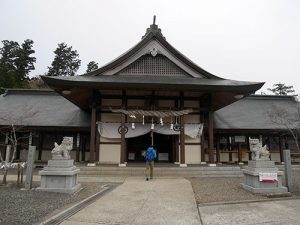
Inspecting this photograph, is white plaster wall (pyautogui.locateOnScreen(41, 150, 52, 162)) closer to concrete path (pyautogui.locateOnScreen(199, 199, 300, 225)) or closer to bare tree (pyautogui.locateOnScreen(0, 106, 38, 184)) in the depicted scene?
bare tree (pyautogui.locateOnScreen(0, 106, 38, 184))

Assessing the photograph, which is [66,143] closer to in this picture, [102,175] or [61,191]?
[61,191]

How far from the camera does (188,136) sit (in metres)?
15.8

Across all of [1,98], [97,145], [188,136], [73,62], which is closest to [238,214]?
[188,136]

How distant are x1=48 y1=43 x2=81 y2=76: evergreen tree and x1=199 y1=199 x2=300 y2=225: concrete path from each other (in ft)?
177

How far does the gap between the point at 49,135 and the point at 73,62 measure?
145 ft

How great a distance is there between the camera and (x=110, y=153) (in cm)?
1563

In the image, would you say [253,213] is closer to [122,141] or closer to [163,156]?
[122,141]

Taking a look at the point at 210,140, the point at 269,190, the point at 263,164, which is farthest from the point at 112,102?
the point at 269,190

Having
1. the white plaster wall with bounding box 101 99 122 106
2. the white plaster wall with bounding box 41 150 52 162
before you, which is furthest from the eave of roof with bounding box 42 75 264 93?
the white plaster wall with bounding box 41 150 52 162

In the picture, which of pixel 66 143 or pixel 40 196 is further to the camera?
pixel 66 143

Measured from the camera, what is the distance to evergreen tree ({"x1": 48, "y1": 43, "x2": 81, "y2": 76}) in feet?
184

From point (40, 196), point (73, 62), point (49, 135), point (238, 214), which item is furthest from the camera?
point (73, 62)

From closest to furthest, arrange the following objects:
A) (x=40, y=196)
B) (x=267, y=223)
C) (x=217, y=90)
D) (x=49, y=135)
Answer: (x=267, y=223)
(x=40, y=196)
(x=217, y=90)
(x=49, y=135)

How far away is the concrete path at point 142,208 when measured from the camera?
566 cm
